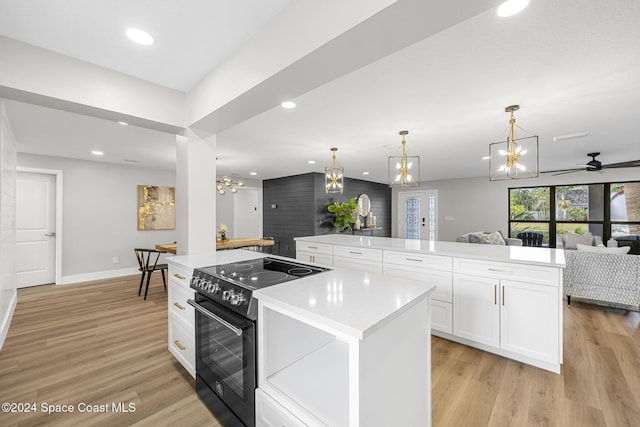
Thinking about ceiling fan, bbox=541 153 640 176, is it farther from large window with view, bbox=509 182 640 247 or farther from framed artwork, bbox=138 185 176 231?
framed artwork, bbox=138 185 176 231

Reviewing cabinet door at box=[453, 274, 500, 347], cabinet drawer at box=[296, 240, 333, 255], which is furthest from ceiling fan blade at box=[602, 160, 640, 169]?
cabinet drawer at box=[296, 240, 333, 255]

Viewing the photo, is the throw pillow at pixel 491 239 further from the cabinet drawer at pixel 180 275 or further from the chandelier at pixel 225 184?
the cabinet drawer at pixel 180 275

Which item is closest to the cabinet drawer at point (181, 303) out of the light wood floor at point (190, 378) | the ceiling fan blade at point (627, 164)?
the light wood floor at point (190, 378)

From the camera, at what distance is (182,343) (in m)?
2.10

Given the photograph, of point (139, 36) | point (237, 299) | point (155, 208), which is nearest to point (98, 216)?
point (155, 208)

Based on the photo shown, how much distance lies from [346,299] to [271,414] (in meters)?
0.64

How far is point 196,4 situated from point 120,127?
259cm

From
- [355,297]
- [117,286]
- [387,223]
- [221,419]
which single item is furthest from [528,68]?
[387,223]

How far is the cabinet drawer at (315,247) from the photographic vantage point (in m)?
3.49

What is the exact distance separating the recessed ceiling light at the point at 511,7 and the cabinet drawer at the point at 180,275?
2426mm

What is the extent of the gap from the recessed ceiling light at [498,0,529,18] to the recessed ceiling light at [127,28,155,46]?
6.77 feet

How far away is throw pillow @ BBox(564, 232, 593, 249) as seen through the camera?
578 centimetres

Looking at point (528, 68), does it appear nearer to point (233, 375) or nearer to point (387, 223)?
point (233, 375)

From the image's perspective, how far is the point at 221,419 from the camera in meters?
1.62
